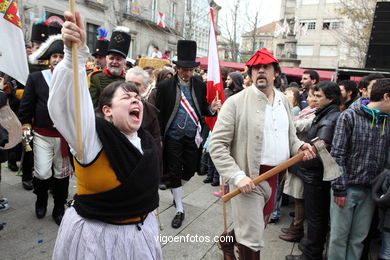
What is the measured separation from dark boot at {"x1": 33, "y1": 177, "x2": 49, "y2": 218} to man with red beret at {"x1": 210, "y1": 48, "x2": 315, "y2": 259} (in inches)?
96.3

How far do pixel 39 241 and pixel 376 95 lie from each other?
3.87 m

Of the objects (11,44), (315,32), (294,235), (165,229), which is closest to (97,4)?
(11,44)

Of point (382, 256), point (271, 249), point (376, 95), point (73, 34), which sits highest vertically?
point (73, 34)

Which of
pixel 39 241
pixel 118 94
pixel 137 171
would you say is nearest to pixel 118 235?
pixel 137 171

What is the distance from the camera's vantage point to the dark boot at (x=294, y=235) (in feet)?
12.0

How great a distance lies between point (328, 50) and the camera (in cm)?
3556

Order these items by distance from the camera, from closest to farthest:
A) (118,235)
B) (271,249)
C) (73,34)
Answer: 1. (73,34)
2. (118,235)
3. (271,249)

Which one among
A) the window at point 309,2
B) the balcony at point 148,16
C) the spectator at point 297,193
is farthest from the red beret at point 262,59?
the window at point 309,2

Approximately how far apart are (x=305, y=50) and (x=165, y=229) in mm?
38366

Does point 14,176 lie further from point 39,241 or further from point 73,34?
point 73,34

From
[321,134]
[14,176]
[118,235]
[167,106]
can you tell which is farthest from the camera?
[14,176]

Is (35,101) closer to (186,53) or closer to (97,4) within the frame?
(186,53)

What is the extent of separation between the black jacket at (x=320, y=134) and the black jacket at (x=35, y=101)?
3135mm

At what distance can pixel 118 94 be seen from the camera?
1781mm
